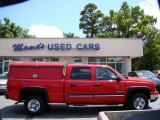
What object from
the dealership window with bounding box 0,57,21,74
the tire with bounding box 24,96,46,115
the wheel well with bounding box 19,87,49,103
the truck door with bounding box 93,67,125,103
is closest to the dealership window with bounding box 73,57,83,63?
the dealership window with bounding box 0,57,21,74

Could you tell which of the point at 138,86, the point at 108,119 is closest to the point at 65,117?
the point at 138,86

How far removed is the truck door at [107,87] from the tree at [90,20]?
56.0 meters

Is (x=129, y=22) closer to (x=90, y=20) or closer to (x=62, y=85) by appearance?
(x=90, y=20)

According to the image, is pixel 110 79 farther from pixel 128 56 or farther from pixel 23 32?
pixel 23 32

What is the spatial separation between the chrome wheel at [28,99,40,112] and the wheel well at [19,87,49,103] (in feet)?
0.90

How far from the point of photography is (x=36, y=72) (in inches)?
486

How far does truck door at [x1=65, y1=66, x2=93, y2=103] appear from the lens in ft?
40.0

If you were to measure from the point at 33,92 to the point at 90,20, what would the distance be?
57.8m

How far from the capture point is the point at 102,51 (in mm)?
36062

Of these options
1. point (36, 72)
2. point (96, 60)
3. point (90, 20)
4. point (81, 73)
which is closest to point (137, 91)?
point (81, 73)

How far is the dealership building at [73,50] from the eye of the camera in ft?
116

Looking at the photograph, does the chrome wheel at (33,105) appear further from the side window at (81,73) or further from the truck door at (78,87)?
the side window at (81,73)

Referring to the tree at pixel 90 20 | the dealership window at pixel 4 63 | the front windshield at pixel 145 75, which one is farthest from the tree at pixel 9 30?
the front windshield at pixel 145 75

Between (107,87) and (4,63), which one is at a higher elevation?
(4,63)
